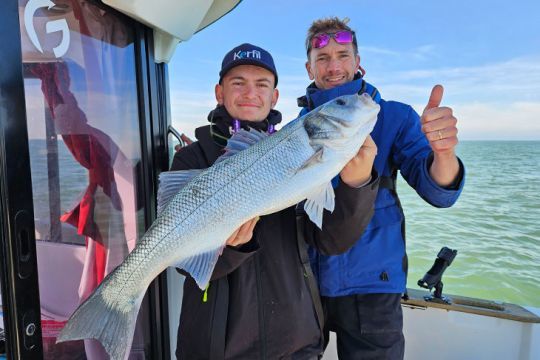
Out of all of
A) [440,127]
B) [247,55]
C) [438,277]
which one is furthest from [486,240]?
[247,55]

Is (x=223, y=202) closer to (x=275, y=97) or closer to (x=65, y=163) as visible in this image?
(x=275, y=97)

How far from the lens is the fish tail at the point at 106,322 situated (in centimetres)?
149

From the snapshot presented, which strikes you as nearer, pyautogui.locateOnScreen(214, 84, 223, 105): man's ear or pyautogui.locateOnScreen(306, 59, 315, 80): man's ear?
pyautogui.locateOnScreen(214, 84, 223, 105): man's ear

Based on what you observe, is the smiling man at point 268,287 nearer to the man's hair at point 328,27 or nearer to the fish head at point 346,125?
the fish head at point 346,125

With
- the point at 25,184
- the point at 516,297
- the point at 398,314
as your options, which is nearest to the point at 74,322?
the point at 25,184

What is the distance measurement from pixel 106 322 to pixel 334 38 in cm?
218

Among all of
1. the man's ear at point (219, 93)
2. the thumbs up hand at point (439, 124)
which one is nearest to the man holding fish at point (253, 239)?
the thumbs up hand at point (439, 124)

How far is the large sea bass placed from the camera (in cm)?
153

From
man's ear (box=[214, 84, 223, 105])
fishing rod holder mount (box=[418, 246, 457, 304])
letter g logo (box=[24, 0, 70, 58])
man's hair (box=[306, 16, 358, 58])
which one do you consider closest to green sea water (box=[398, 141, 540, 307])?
fishing rod holder mount (box=[418, 246, 457, 304])

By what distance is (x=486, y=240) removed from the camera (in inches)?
410

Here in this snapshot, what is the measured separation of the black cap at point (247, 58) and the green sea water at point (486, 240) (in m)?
6.20

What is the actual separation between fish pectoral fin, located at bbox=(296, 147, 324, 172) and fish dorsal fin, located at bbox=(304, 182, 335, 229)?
0.12 metres

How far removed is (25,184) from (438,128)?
6.13ft

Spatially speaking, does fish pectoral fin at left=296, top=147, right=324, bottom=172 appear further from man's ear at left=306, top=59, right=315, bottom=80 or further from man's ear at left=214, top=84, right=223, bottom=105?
man's ear at left=306, top=59, right=315, bottom=80
